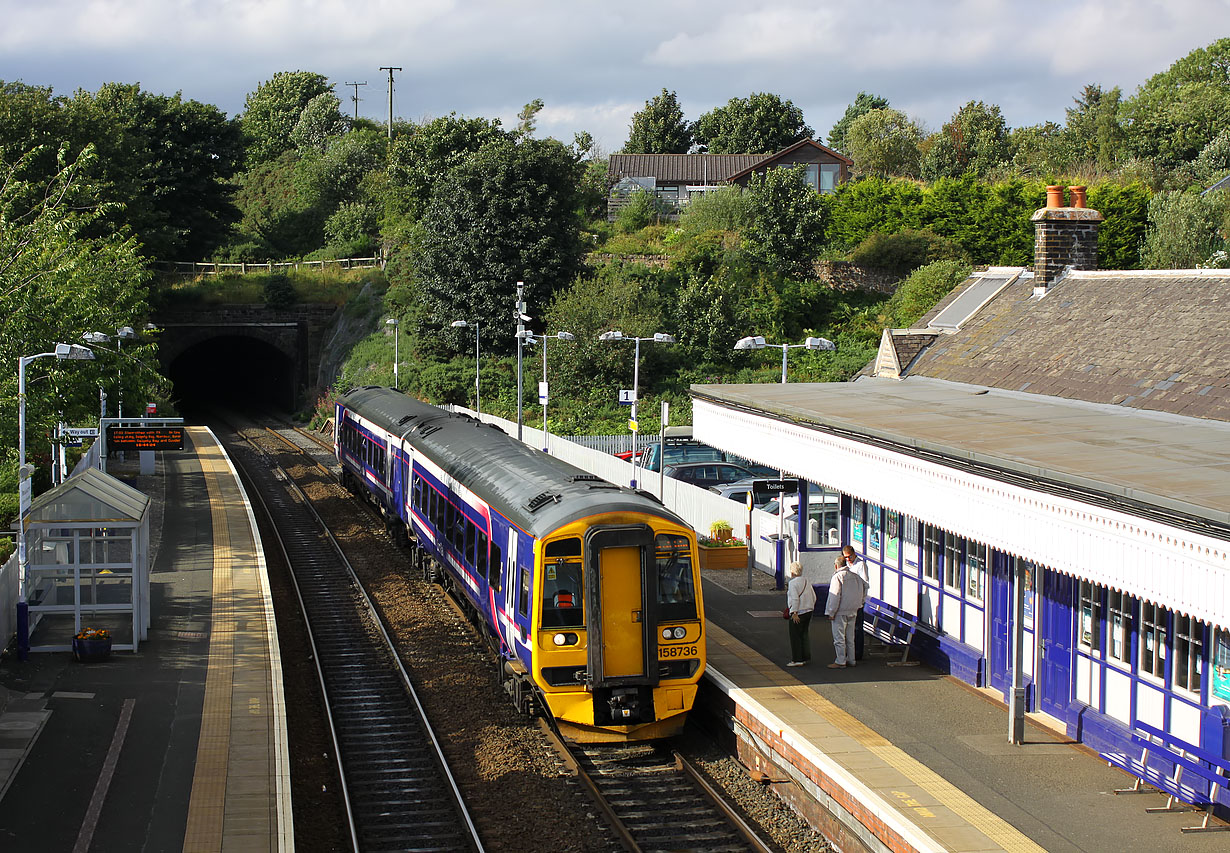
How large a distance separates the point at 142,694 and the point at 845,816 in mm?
8989

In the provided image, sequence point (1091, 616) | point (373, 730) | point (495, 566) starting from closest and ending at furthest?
point (1091, 616)
point (373, 730)
point (495, 566)

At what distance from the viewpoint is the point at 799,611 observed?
563 inches

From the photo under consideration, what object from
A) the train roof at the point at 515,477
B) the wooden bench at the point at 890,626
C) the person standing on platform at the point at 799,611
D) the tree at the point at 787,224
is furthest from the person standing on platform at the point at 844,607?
the tree at the point at 787,224

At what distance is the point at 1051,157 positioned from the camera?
69312 millimetres

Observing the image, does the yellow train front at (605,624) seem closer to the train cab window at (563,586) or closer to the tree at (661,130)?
the train cab window at (563,586)

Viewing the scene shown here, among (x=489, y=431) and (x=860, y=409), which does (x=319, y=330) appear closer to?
(x=489, y=431)

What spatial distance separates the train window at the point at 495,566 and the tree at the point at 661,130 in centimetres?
7022

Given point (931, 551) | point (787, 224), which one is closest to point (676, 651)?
point (931, 551)

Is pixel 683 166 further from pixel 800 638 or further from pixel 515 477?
pixel 800 638

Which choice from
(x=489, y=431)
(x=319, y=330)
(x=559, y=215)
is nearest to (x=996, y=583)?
(x=489, y=431)

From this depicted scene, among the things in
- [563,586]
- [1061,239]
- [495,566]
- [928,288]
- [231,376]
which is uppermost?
[928,288]

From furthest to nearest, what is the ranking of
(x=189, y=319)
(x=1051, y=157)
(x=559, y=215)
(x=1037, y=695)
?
1. (x=1051, y=157)
2. (x=189, y=319)
3. (x=559, y=215)
4. (x=1037, y=695)

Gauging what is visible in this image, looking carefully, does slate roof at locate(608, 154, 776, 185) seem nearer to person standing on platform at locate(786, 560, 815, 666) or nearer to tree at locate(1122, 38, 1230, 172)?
tree at locate(1122, 38, 1230, 172)

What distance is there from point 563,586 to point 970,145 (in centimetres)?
6999
